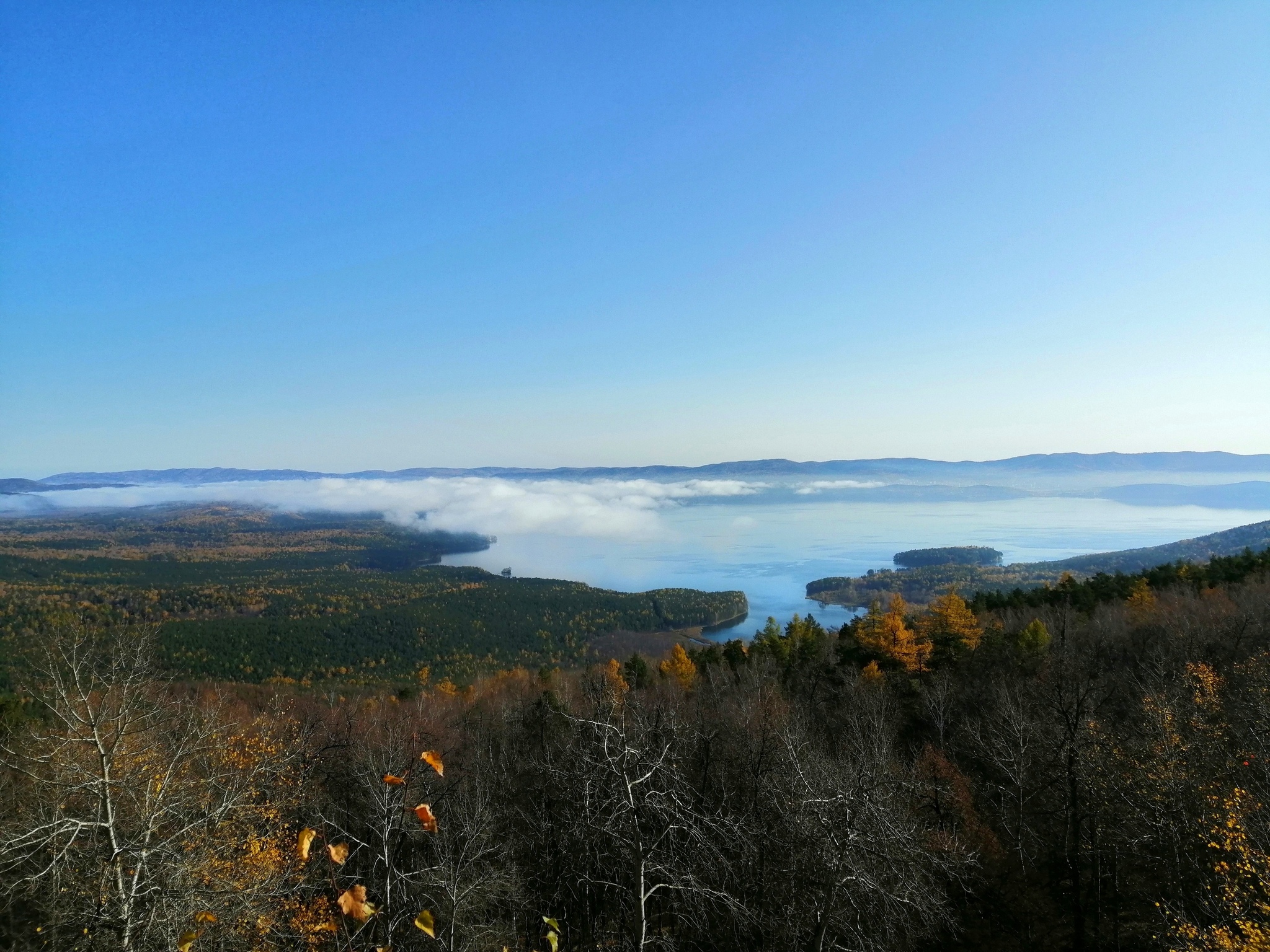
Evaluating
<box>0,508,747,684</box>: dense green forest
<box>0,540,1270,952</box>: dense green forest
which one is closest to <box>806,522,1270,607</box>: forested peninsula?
<box>0,508,747,684</box>: dense green forest

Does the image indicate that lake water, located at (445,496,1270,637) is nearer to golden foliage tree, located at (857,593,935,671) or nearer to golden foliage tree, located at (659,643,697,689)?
golden foliage tree, located at (659,643,697,689)

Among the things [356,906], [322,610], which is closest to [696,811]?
[356,906]

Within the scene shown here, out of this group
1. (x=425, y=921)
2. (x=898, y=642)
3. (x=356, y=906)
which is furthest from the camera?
(x=898, y=642)

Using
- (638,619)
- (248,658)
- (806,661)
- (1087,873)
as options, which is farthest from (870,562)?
(1087,873)

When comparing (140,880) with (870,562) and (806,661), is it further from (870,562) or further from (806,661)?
(870,562)

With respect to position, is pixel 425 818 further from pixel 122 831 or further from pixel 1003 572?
pixel 1003 572

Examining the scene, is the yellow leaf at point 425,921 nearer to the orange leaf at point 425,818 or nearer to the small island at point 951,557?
the orange leaf at point 425,818
